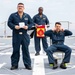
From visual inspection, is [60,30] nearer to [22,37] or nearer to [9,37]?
[22,37]

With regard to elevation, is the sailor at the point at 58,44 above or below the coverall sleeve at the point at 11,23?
below

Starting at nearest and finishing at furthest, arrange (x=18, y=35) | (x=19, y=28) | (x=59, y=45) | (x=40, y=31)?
(x=19, y=28)
(x=18, y=35)
(x=59, y=45)
(x=40, y=31)

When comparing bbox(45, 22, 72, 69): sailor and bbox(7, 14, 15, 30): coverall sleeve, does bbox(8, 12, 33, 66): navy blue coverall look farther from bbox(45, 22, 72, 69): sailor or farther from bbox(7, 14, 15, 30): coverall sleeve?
bbox(45, 22, 72, 69): sailor

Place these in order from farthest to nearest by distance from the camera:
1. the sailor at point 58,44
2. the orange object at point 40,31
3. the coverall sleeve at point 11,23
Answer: the orange object at point 40,31 < the sailor at point 58,44 < the coverall sleeve at point 11,23


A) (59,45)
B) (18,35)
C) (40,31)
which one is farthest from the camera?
(40,31)

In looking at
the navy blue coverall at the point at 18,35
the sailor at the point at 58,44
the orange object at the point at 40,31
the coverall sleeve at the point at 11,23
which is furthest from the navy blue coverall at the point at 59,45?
the orange object at the point at 40,31

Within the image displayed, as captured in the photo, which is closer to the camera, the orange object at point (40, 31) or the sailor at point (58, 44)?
the sailor at point (58, 44)

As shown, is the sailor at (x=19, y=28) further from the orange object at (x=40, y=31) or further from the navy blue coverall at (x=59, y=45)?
the orange object at (x=40, y=31)

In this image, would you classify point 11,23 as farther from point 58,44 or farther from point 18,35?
point 58,44

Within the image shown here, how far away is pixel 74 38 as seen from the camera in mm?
21547

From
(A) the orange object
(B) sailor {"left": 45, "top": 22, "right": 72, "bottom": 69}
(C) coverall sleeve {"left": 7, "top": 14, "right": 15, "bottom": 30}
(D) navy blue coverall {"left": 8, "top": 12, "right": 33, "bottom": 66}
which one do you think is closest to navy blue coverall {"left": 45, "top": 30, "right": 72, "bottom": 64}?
(B) sailor {"left": 45, "top": 22, "right": 72, "bottom": 69}

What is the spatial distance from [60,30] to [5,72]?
71.4 inches

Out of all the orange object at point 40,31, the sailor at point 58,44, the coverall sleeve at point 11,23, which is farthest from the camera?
the orange object at point 40,31

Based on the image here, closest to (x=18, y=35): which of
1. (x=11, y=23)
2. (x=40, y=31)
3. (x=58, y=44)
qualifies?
(x=11, y=23)
